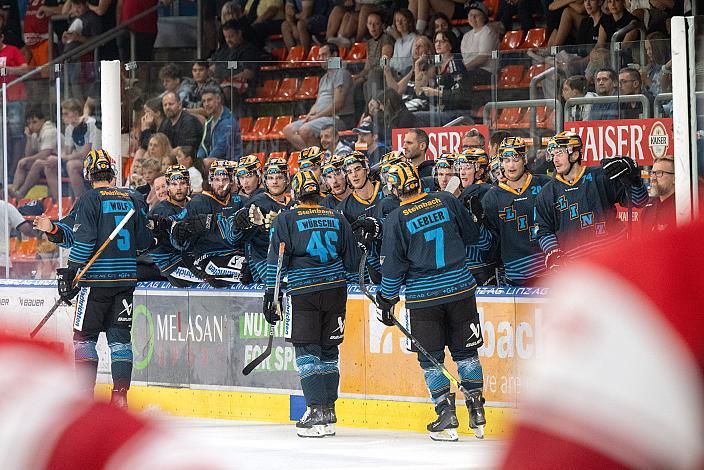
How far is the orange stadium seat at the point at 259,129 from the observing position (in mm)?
10984

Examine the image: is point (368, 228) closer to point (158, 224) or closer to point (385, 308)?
point (385, 308)

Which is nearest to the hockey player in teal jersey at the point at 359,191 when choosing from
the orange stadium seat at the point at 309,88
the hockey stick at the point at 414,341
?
the hockey stick at the point at 414,341

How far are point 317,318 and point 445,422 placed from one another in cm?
112

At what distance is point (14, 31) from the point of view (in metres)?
16.7

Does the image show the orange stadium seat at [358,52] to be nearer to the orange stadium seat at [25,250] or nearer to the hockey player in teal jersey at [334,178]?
the hockey player in teal jersey at [334,178]

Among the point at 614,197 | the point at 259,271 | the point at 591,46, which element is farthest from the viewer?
the point at 259,271

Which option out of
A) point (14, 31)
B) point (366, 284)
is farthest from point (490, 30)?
point (14, 31)

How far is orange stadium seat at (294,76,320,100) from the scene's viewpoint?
10.9 metres

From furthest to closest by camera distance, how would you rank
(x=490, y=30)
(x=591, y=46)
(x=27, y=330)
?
(x=490, y=30)
(x=591, y=46)
(x=27, y=330)

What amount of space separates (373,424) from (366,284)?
978mm

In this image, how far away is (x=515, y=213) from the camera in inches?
370

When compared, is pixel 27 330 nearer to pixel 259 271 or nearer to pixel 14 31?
pixel 259 271

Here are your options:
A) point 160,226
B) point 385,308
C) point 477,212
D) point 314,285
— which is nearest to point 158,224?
point 160,226

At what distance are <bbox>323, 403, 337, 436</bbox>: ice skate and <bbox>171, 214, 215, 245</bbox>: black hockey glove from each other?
2.00 metres
